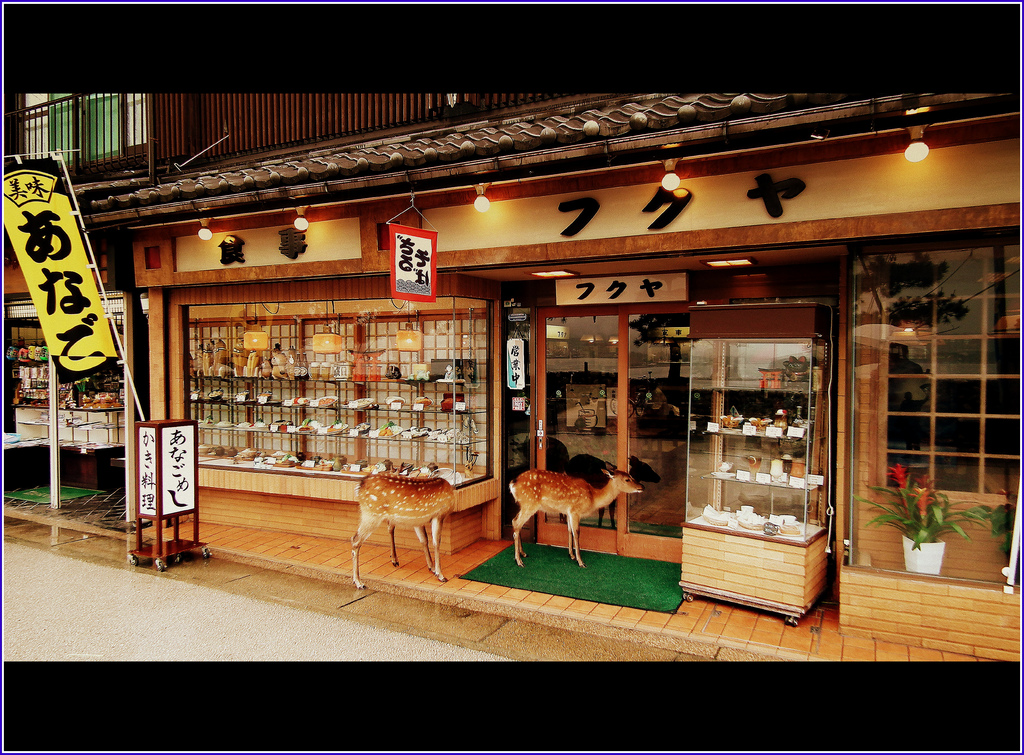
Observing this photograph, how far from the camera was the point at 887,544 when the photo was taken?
4969mm

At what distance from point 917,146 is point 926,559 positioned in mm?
3454

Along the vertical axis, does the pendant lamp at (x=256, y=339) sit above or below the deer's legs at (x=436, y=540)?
above

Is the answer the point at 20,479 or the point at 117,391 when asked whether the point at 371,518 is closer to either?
the point at 117,391

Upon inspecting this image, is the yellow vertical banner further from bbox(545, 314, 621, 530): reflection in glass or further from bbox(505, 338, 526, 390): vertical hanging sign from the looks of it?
bbox(545, 314, 621, 530): reflection in glass

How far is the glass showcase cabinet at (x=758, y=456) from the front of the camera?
532 centimetres

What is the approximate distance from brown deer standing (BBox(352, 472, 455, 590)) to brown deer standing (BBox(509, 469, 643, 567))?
99cm

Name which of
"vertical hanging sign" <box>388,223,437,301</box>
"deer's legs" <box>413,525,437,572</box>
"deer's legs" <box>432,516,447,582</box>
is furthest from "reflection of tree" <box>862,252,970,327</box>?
"deer's legs" <box>413,525,437,572</box>

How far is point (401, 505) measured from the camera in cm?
633

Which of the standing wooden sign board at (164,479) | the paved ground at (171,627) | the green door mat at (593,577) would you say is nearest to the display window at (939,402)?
the green door mat at (593,577)

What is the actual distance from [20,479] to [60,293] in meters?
6.38

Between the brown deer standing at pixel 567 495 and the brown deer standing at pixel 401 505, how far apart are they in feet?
3.24

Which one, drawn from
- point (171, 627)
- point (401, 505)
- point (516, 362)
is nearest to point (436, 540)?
point (401, 505)

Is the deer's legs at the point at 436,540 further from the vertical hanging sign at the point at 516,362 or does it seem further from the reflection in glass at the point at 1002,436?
the reflection in glass at the point at 1002,436

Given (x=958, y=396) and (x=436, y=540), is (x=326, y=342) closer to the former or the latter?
→ (x=436, y=540)
